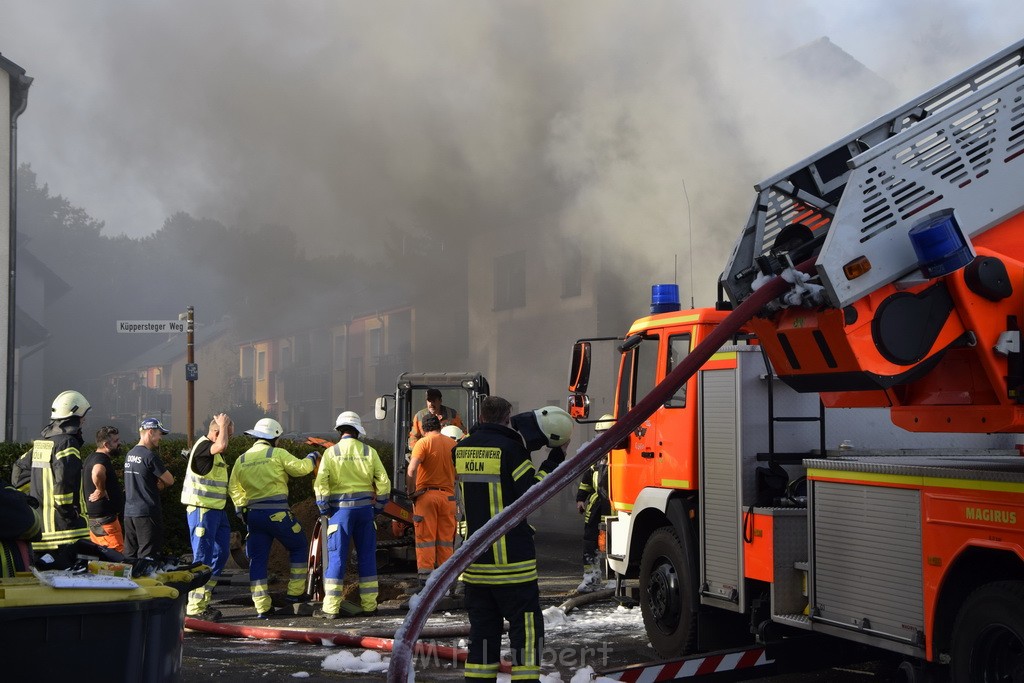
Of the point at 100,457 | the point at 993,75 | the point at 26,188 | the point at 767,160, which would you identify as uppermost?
the point at 26,188

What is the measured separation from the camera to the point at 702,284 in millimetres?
15430

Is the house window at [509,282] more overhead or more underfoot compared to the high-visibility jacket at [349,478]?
more overhead

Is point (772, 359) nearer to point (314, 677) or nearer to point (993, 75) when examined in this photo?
point (993, 75)

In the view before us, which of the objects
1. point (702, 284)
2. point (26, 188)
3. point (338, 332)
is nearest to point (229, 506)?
point (702, 284)

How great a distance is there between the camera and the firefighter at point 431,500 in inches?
340

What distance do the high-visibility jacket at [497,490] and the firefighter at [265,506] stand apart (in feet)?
11.9

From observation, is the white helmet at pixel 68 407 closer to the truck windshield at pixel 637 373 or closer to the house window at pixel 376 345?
the truck windshield at pixel 637 373

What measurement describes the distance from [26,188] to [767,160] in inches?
1051

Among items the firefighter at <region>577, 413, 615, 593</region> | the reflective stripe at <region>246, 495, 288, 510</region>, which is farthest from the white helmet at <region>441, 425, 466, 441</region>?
the reflective stripe at <region>246, 495, 288, 510</region>

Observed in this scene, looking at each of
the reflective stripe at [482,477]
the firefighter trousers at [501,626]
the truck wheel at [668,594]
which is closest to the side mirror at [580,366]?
the truck wheel at [668,594]

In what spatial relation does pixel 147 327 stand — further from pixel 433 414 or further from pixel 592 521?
pixel 592 521

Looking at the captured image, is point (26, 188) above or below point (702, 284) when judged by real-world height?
above

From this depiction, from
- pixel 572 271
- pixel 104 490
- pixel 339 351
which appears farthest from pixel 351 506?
pixel 339 351

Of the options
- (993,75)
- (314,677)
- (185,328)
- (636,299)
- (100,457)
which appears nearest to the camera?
(993,75)
